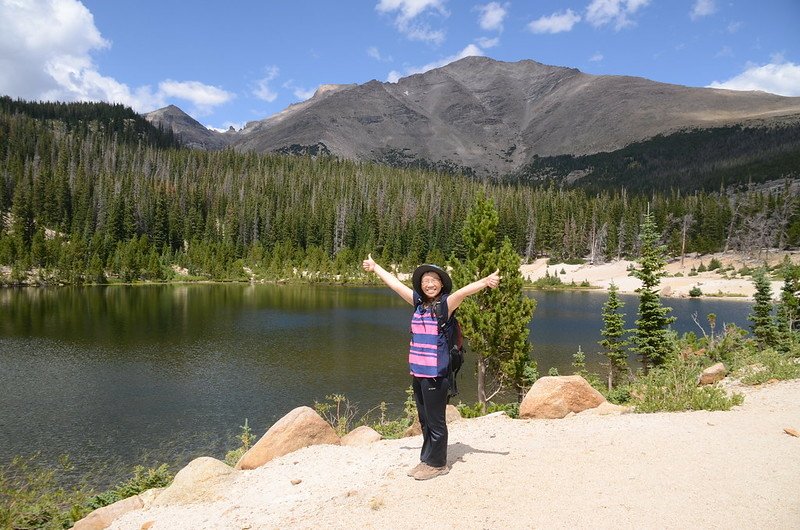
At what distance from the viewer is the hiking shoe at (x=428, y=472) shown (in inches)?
271

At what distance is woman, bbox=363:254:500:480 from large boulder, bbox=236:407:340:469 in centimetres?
374

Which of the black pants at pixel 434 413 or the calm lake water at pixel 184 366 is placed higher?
the black pants at pixel 434 413

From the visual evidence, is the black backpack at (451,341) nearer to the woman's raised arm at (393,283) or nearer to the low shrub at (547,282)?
the woman's raised arm at (393,283)

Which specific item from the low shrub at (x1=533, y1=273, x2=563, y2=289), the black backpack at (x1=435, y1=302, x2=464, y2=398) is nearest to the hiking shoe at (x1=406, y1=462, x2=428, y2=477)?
the black backpack at (x1=435, y1=302, x2=464, y2=398)

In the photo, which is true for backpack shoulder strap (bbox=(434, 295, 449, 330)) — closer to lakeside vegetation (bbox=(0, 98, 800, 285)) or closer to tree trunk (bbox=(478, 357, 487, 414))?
tree trunk (bbox=(478, 357, 487, 414))

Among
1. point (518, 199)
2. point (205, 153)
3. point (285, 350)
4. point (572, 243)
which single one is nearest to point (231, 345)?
point (285, 350)

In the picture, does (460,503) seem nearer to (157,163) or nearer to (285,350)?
(285,350)

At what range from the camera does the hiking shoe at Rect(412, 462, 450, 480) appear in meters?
6.89

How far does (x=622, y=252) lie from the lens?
115375 mm

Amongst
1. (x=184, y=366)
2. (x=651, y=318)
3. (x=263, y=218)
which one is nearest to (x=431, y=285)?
(x=651, y=318)

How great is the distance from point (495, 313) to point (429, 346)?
14964mm

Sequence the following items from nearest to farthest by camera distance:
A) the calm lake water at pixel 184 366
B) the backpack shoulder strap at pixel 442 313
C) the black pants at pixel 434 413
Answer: the backpack shoulder strap at pixel 442 313
the black pants at pixel 434 413
the calm lake water at pixel 184 366

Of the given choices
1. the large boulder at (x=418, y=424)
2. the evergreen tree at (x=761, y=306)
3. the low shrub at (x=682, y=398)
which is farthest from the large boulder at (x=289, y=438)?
the evergreen tree at (x=761, y=306)

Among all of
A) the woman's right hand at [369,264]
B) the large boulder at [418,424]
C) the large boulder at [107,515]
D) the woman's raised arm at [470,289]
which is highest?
the woman's right hand at [369,264]
